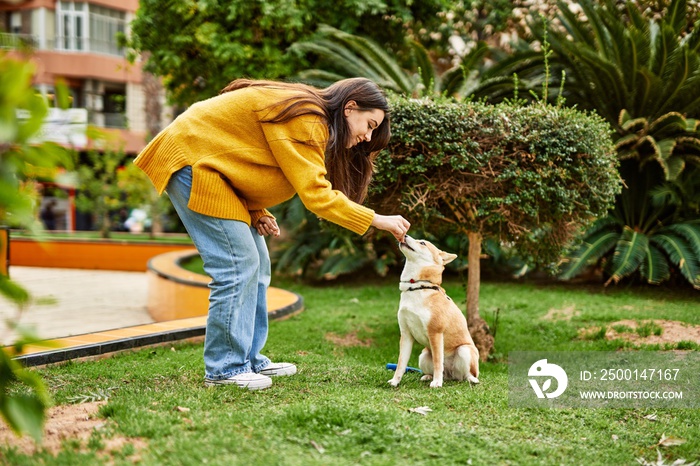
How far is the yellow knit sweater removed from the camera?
3801 millimetres

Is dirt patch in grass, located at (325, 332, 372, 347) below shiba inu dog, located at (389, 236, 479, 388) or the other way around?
below

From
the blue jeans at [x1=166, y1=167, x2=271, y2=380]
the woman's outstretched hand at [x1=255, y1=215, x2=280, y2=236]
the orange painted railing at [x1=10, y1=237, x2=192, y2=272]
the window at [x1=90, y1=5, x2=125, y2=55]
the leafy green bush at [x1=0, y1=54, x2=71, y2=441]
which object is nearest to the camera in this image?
the leafy green bush at [x1=0, y1=54, x2=71, y2=441]

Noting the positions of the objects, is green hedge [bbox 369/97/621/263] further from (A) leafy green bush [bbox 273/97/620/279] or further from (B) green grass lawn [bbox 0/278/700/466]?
(B) green grass lawn [bbox 0/278/700/466]

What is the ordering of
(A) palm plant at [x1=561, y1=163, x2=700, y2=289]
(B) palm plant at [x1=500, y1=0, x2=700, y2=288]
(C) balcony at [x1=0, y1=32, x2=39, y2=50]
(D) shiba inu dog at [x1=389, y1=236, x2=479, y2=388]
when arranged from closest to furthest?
(C) balcony at [x1=0, y1=32, x2=39, y2=50] → (D) shiba inu dog at [x1=389, y1=236, x2=479, y2=388] → (A) palm plant at [x1=561, y1=163, x2=700, y2=289] → (B) palm plant at [x1=500, y1=0, x2=700, y2=288]

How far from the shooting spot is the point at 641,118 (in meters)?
9.30

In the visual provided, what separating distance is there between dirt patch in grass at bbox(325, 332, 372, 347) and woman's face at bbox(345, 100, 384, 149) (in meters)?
2.94

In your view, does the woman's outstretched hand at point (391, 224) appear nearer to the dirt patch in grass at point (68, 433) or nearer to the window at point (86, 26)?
the dirt patch in grass at point (68, 433)

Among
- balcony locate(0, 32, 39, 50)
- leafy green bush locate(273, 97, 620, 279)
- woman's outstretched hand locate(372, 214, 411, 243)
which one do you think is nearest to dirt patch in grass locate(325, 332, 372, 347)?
leafy green bush locate(273, 97, 620, 279)

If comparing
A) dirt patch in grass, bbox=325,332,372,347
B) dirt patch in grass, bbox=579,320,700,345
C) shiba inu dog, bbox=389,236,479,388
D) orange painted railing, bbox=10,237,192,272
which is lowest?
orange painted railing, bbox=10,237,192,272

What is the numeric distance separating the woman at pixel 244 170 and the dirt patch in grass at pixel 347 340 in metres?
2.63

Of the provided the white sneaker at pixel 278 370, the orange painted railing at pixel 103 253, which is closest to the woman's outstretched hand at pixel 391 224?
the white sneaker at pixel 278 370

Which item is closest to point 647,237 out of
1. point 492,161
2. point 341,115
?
point 492,161

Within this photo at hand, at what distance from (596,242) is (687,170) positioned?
5.42 feet

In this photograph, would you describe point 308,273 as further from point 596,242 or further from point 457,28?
point 457,28
